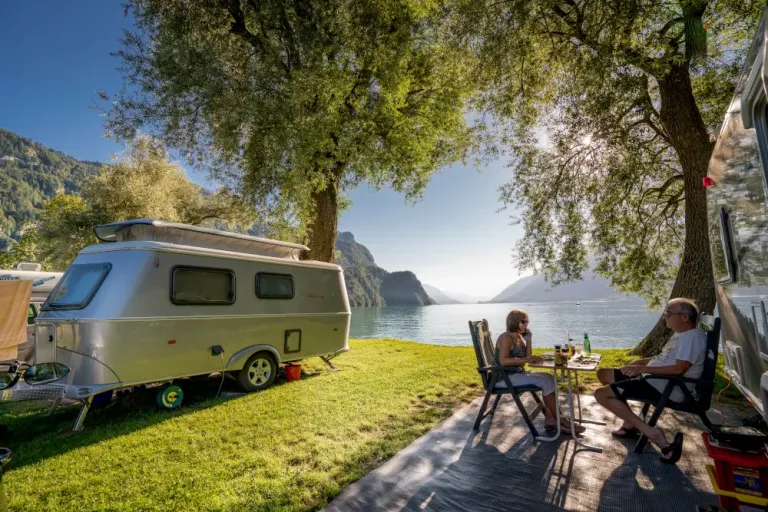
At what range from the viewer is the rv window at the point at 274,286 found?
7566mm

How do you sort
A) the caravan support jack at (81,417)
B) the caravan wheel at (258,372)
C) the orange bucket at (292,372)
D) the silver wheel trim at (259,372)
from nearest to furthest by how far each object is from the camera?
the caravan support jack at (81,417)
the caravan wheel at (258,372)
the silver wheel trim at (259,372)
the orange bucket at (292,372)

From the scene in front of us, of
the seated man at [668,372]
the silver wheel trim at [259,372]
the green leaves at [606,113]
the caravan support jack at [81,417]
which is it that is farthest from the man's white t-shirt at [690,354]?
the caravan support jack at [81,417]

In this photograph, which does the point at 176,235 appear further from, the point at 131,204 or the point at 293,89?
the point at 131,204

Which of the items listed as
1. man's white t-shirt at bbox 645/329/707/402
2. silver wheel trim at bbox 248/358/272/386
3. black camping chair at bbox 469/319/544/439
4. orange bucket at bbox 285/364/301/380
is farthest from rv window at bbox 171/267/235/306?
man's white t-shirt at bbox 645/329/707/402

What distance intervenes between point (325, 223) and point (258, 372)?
17.3ft

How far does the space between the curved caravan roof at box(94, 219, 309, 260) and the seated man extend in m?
6.20

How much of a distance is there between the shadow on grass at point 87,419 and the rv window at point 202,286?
1.72m

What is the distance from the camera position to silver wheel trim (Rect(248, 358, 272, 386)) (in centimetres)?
742

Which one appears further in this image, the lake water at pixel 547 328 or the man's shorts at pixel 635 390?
the lake water at pixel 547 328

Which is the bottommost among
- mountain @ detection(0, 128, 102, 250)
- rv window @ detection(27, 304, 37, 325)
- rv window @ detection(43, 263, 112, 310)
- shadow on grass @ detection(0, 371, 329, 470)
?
shadow on grass @ detection(0, 371, 329, 470)

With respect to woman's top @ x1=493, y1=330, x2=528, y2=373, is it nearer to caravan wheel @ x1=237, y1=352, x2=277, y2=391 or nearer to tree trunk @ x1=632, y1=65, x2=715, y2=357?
caravan wheel @ x1=237, y1=352, x2=277, y2=391

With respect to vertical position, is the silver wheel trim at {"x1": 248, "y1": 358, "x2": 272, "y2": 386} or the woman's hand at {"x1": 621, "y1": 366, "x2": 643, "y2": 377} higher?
the woman's hand at {"x1": 621, "y1": 366, "x2": 643, "y2": 377}

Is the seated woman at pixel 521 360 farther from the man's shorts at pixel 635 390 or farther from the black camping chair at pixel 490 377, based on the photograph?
the man's shorts at pixel 635 390

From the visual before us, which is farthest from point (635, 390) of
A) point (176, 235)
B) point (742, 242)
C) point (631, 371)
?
point (176, 235)
